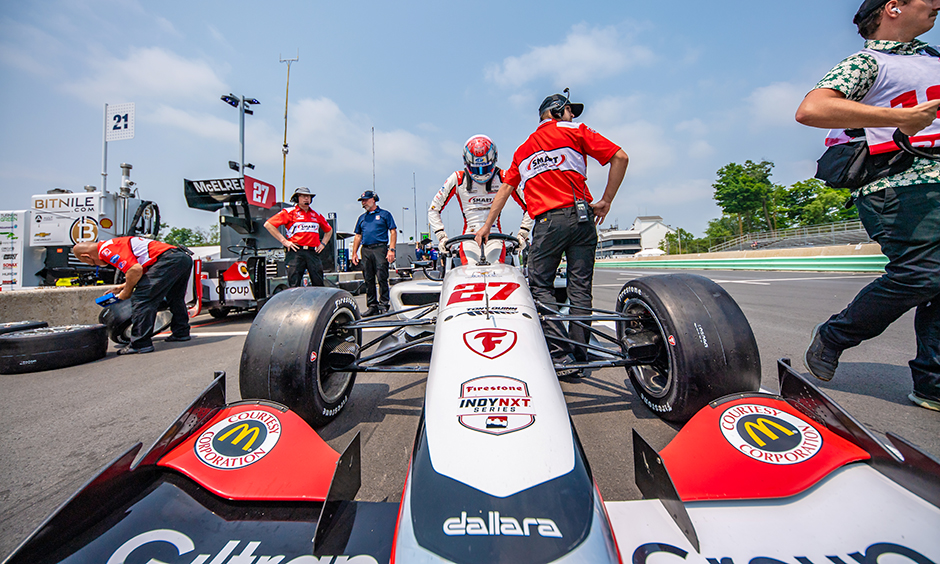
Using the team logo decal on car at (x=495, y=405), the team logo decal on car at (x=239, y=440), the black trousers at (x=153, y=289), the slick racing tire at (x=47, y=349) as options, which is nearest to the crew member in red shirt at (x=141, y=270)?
the black trousers at (x=153, y=289)

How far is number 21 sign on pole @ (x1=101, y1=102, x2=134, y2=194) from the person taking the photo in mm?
10469

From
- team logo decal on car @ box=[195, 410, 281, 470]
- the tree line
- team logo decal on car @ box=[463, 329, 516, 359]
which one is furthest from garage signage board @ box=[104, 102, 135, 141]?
the tree line

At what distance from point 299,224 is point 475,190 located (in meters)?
3.21

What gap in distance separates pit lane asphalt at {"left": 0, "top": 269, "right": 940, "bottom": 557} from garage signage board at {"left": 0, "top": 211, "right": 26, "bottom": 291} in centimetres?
919

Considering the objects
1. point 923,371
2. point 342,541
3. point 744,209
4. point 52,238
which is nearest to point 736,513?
point 342,541

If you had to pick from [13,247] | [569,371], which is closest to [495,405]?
[569,371]

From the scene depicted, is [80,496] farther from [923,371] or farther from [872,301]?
[923,371]

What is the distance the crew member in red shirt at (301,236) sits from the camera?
6.34 meters

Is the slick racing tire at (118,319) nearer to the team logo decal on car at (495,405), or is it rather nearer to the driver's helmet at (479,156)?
the driver's helmet at (479,156)

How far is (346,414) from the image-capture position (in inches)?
93.7

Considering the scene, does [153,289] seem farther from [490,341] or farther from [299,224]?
[490,341]

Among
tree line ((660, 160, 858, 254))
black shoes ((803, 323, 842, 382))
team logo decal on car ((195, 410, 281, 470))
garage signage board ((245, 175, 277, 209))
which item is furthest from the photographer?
tree line ((660, 160, 858, 254))

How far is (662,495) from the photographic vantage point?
113 centimetres

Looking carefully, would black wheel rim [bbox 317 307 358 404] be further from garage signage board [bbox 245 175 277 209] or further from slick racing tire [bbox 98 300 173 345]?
garage signage board [bbox 245 175 277 209]
